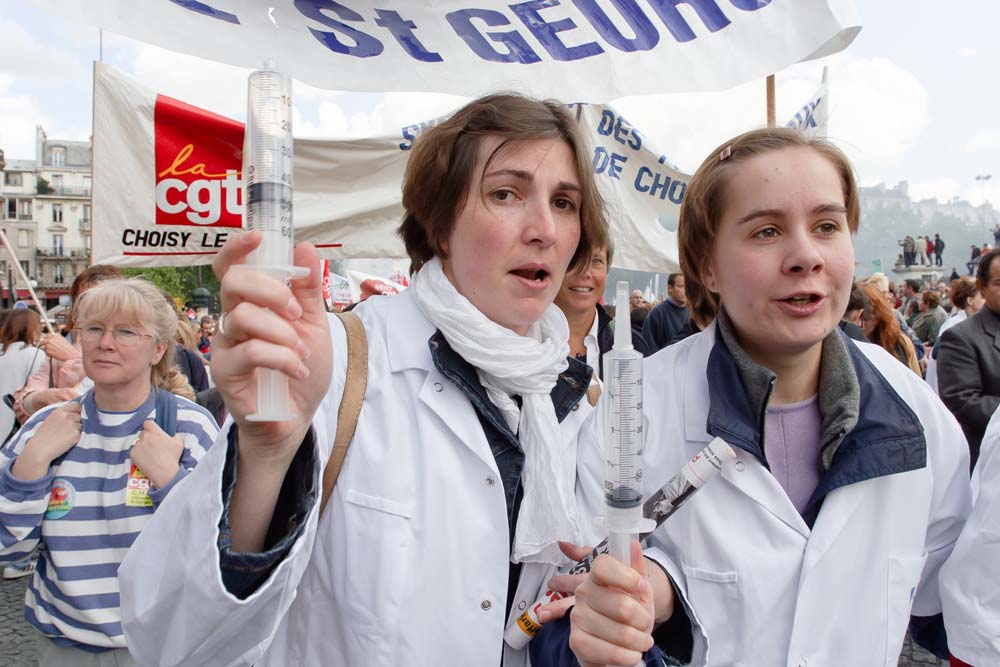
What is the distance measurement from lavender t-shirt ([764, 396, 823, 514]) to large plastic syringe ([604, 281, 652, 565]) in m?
0.62

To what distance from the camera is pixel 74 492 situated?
2.31 meters

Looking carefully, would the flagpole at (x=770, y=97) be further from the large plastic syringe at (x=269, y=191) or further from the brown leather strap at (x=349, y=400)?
the large plastic syringe at (x=269, y=191)

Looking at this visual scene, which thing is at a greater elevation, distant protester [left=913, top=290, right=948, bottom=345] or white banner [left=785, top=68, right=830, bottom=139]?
white banner [left=785, top=68, right=830, bottom=139]

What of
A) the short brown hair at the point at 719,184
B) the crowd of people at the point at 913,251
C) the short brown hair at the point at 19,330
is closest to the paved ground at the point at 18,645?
the short brown hair at the point at 19,330

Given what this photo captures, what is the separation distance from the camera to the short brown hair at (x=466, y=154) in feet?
5.73

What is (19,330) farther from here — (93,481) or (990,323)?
(990,323)

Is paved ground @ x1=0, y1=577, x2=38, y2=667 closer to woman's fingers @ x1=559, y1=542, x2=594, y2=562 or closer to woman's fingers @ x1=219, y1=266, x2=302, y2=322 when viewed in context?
woman's fingers @ x1=559, y1=542, x2=594, y2=562

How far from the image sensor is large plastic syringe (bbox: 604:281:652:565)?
1.15 m

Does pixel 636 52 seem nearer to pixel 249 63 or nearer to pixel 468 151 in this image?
pixel 249 63

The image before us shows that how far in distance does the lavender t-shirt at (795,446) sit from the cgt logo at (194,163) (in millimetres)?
2768

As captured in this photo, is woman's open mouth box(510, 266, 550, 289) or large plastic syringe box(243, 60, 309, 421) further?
woman's open mouth box(510, 266, 550, 289)

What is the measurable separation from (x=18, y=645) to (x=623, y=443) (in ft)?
15.0

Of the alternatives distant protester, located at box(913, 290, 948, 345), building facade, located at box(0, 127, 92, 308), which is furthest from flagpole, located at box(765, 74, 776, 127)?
building facade, located at box(0, 127, 92, 308)

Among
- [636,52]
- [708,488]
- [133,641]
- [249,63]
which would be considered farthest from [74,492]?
[636,52]
